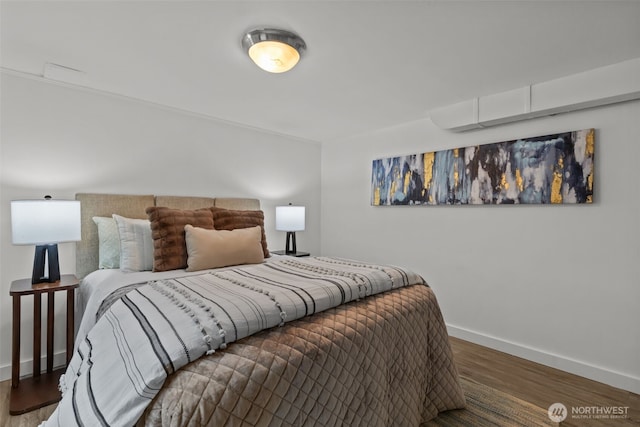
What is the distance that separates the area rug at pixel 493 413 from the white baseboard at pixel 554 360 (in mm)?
732

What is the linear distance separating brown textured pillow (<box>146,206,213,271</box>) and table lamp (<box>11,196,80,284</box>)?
1.56 feet

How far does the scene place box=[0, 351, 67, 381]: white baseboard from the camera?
2.19 meters

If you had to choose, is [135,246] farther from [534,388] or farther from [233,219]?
[534,388]

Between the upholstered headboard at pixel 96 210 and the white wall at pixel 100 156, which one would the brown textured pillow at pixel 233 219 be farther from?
the white wall at pixel 100 156

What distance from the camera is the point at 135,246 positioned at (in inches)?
90.1

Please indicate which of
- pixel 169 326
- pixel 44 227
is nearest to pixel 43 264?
pixel 44 227

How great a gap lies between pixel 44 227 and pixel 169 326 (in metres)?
1.53

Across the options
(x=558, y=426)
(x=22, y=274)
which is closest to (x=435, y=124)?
(x=558, y=426)

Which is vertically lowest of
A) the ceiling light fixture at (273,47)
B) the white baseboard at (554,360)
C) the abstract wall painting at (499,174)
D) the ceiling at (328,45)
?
the white baseboard at (554,360)

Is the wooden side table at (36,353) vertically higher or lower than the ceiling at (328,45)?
lower

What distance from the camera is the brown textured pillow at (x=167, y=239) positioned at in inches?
87.7

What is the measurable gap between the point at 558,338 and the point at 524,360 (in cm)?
A: 32

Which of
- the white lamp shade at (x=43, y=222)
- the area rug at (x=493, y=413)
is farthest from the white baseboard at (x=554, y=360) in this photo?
the white lamp shade at (x=43, y=222)

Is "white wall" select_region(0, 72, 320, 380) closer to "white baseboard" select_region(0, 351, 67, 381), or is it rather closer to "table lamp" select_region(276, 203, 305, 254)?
"white baseboard" select_region(0, 351, 67, 381)
